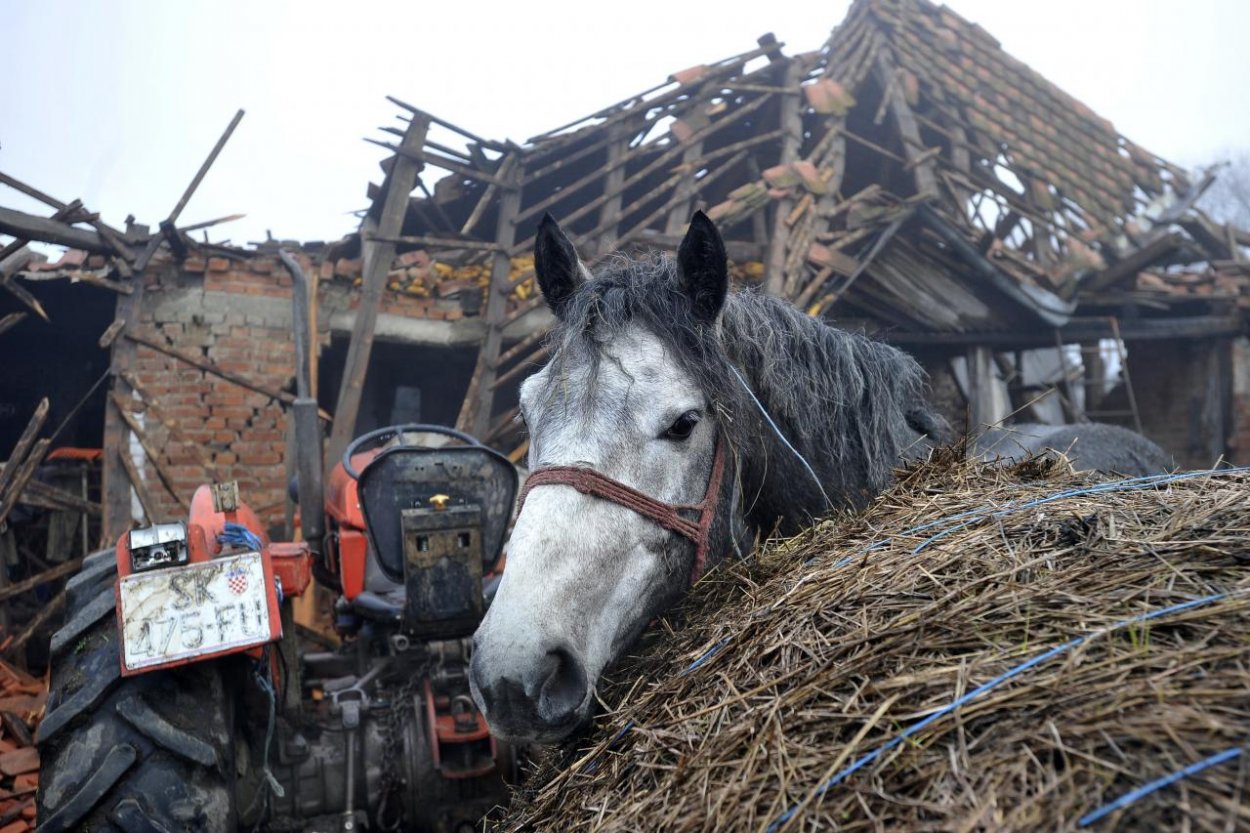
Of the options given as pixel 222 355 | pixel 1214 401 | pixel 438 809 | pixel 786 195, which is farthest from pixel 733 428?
pixel 1214 401

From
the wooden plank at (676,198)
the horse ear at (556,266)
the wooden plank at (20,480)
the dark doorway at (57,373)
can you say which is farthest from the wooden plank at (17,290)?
the horse ear at (556,266)

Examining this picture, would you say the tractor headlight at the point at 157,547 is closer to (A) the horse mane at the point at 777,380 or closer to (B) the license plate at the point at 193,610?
(B) the license plate at the point at 193,610

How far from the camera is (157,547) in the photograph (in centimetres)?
238

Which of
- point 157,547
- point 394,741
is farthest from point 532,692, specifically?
point 394,741

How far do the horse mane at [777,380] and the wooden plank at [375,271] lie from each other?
4.73 meters

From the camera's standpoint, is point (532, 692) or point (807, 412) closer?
point (532, 692)

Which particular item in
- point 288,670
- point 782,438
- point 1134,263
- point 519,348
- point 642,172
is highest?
point 642,172

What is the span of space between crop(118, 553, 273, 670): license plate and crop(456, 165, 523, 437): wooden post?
4.33m

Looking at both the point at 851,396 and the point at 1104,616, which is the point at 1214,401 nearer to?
the point at 851,396

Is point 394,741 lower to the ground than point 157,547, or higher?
lower

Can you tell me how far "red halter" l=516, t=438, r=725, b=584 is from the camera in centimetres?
186

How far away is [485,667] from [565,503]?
42 centimetres

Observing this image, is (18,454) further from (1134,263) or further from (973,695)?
(1134,263)

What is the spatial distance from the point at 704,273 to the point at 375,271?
5.46 m
